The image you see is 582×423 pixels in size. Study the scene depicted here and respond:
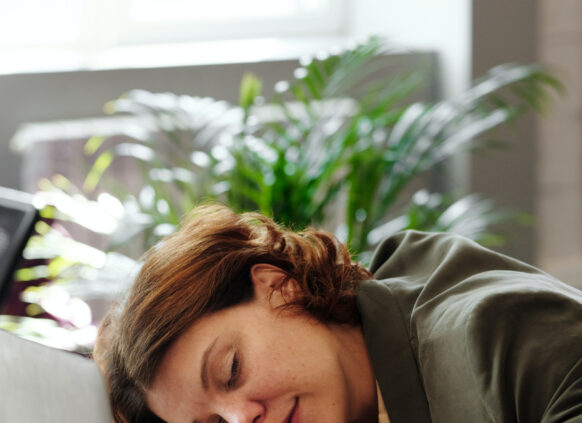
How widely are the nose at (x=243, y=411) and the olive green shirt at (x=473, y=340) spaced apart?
0.49ft

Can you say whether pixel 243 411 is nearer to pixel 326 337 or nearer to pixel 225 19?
pixel 326 337

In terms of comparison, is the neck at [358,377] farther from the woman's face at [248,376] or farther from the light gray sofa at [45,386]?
the light gray sofa at [45,386]

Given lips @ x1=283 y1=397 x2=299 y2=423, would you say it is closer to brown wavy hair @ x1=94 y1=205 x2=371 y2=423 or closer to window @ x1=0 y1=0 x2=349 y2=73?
brown wavy hair @ x1=94 y1=205 x2=371 y2=423

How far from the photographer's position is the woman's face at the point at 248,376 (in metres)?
0.95

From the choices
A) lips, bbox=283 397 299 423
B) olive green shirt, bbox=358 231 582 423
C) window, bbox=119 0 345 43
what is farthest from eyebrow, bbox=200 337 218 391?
window, bbox=119 0 345 43

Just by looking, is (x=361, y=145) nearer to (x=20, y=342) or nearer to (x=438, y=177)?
(x=438, y=177)

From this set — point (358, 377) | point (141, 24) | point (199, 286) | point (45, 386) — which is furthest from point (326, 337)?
point (141, 24)

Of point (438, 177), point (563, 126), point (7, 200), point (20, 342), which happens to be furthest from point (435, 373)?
point (563, 126)

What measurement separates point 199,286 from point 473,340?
35 centimetres

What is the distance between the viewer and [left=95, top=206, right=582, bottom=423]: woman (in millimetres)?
861

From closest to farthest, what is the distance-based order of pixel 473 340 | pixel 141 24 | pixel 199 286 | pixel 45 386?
pixel 45 386 < pixel 473 340 < pixel 199 286 < pixel 141 24

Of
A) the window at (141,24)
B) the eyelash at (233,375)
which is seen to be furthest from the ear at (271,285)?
the window at (141,24)

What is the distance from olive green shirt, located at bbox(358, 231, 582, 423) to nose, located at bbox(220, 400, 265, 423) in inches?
5.9

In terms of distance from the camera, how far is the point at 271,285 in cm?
108
